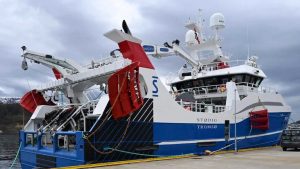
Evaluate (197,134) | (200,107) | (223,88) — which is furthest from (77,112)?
(223,88)

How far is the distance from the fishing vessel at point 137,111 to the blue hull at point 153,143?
0.03 metres

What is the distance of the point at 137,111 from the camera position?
13109mm

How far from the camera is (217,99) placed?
66.0ft

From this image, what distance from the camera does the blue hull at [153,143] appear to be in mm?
12031

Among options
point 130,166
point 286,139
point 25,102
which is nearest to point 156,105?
point 130,166

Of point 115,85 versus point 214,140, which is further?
point 214,140

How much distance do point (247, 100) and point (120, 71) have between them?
29.8 feet

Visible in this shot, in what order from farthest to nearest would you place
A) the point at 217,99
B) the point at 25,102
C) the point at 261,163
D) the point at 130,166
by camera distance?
the point at 217,99, the point at 25,102, the point at 261,163, the point at 130,166

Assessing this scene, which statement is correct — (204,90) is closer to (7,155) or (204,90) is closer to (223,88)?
(223,88)

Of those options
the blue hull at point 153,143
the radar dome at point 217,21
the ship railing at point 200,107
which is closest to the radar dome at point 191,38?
the radar dome at point 217,21

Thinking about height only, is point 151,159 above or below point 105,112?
below

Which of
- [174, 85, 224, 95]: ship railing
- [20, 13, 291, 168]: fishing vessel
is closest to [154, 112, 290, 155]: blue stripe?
[20, 13, 291, 168]: fishing vessel

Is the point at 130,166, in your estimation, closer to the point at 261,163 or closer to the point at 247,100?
the point at 261,163

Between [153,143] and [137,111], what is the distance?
146 centimetres
